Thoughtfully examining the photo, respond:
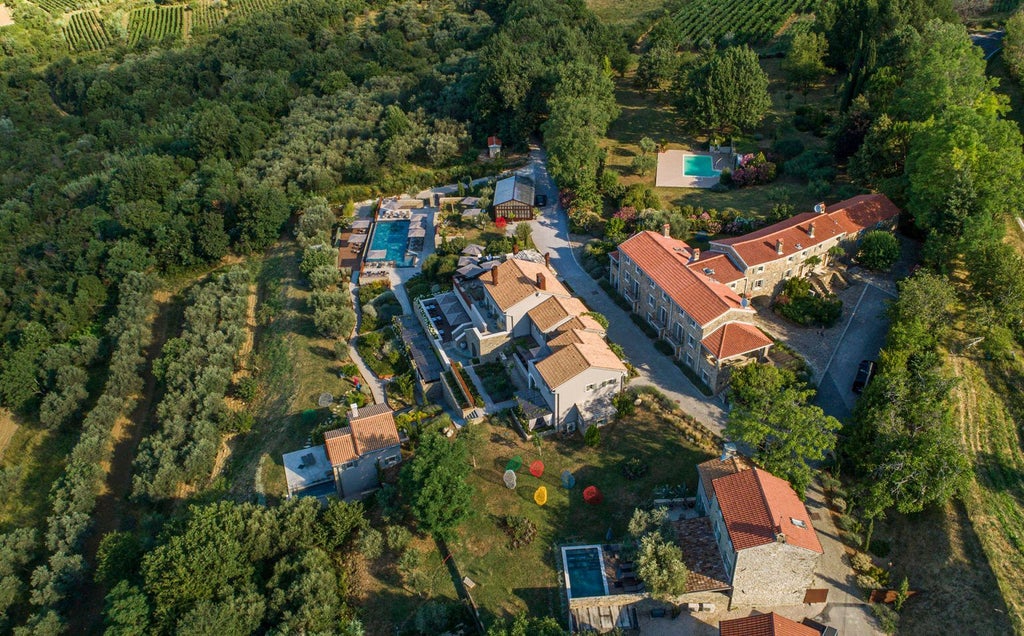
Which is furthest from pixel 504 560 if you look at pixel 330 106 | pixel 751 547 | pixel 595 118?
pixel 330 106

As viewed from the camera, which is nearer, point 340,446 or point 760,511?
point 760,511

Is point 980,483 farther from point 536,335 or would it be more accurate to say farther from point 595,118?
point 595,118

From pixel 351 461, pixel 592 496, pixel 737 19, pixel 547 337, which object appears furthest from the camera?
pixel 737 19

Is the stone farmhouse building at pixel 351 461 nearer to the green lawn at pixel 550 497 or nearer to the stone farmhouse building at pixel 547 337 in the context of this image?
the green lawn at pixel 550 497

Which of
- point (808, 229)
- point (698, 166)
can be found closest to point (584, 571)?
point (808, 229)

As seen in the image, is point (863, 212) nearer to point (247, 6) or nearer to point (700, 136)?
point (700, 136)

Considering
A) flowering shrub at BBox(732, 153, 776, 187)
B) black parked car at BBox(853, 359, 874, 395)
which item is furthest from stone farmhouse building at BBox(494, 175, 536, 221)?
black parked car at BBox(853, 359, 874, 395)

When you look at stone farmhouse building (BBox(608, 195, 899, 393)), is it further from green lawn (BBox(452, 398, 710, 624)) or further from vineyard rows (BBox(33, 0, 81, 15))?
vineyard rows (BBox(33, 0, 81, 15))

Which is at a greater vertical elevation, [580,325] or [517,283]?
[517,283]

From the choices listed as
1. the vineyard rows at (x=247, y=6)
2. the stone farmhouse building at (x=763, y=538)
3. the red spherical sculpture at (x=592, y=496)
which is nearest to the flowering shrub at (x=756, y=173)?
the stone farmhouse building at (x=763, y=538)
